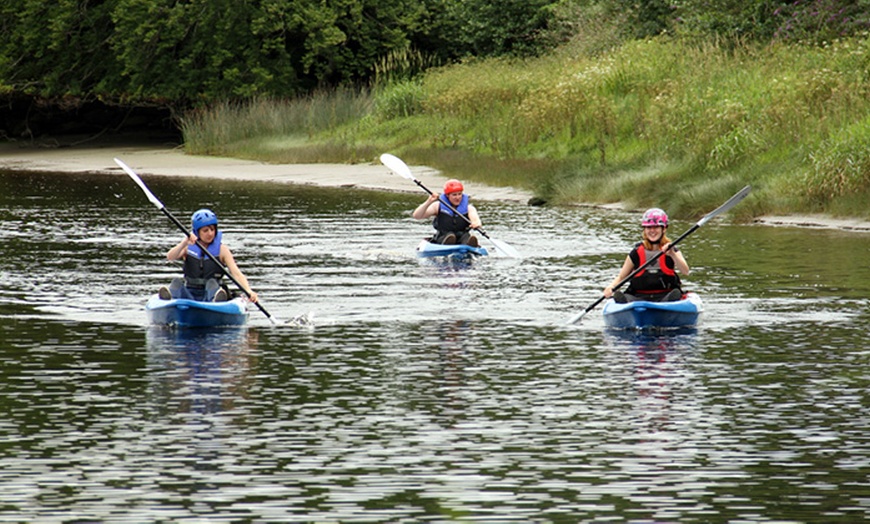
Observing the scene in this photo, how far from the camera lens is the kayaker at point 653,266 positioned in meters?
15.9

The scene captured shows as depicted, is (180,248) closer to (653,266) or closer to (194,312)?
(194,312)

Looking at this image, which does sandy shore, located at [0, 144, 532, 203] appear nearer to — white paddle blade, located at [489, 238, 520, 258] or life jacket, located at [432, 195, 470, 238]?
life jacket, located at [432, 195, 470, 238]

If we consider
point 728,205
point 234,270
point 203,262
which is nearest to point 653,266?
point 728,205

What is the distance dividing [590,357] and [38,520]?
6.45 m

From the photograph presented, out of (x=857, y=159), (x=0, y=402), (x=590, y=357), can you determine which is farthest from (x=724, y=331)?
(x=857, y=159)

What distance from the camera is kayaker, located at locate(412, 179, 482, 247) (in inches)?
896

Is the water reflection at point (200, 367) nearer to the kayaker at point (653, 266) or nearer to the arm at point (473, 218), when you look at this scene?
the kayaker at point (653, 266)

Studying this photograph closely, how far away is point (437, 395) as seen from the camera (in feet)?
39.7

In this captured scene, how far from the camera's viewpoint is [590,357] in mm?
14000

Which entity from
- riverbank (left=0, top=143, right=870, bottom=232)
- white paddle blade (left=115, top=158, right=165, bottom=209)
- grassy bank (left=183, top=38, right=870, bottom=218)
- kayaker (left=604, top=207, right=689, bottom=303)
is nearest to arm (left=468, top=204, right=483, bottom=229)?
white paddle blade (left=115, top=158, right=165, bottom=209)

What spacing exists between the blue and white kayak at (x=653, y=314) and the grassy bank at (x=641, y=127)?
34.2 ft

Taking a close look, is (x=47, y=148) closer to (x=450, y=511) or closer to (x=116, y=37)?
(x=116, y=37)

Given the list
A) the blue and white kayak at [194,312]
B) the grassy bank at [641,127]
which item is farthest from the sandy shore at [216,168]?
the blue and white kayak at [194,312]

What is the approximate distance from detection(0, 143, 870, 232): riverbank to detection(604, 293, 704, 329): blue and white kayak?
9.71 m
